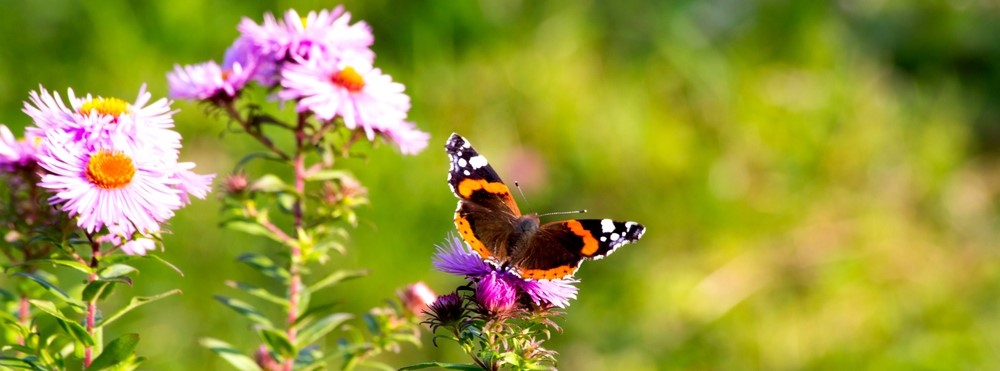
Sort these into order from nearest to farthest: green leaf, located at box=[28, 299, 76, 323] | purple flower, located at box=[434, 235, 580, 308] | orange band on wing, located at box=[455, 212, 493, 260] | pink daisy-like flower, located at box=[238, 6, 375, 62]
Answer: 1. green leaf, located at box=[28, 299, 76, 323]
2. purple flower, located at box=[434, 235, 580, 308]
3. orange band on wing, located at box=[455, 212, 493, 260]
4. pink daisy-like flower, located at box=[238, 6, 375, 62]

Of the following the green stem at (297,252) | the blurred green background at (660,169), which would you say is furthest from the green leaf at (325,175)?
the blurred green background at (660,169)

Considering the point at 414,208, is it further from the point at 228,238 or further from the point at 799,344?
the point at 799,344

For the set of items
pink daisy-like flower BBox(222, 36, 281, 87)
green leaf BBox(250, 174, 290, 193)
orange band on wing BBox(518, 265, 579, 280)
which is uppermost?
pink daisy-like flower BBox(222, 36, 281, 87)

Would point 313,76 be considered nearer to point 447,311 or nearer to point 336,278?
point 336,278

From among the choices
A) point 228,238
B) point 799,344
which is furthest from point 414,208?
point 799,344

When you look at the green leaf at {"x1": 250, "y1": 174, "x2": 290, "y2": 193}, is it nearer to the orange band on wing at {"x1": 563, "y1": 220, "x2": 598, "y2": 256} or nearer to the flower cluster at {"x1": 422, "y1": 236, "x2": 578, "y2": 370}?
the flower cluster at {"x1": 422, "y1": 236, "x2": 578, "y2": 370}

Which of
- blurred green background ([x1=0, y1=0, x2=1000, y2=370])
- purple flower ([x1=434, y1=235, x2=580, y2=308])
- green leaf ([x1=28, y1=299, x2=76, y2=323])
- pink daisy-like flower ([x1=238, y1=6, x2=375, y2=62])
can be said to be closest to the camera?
green leaf ([x1=28, y1=299, x2=76, y2=323])

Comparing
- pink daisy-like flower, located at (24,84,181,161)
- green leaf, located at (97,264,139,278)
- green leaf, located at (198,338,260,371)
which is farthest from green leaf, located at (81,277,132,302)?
green leaf, located at (198,338,260,371)
